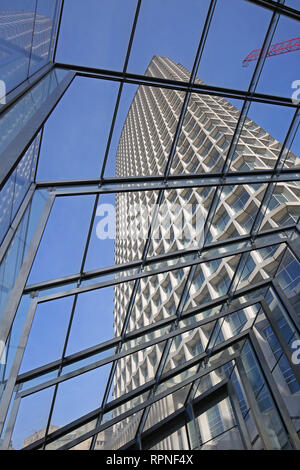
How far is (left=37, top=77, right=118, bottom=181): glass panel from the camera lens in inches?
394

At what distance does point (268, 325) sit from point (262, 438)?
435cm

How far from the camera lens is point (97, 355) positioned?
12930 mm

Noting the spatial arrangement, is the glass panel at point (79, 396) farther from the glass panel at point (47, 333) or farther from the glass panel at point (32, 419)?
the glass panel at point (47, 333)

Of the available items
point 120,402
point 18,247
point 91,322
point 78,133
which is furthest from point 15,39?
point 120,402

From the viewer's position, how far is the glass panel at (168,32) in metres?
9.42

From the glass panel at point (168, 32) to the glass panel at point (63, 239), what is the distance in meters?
4.27

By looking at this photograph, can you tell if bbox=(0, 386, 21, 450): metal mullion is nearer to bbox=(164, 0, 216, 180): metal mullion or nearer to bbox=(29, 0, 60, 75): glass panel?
bbox=(164, 0, 216, 180): metal mullion

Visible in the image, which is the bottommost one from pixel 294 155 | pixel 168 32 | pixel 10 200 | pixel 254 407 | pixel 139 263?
pixel 10 200

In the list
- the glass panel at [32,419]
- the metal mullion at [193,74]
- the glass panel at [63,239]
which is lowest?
the glass panel at [32,419]

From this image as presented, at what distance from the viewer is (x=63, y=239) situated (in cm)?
1146

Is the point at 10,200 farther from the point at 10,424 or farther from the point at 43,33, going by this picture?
the point at 10,424

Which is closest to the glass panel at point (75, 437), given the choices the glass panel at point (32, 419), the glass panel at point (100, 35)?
the glass panel at point (32, 419)

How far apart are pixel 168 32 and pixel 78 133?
3.98 meters
